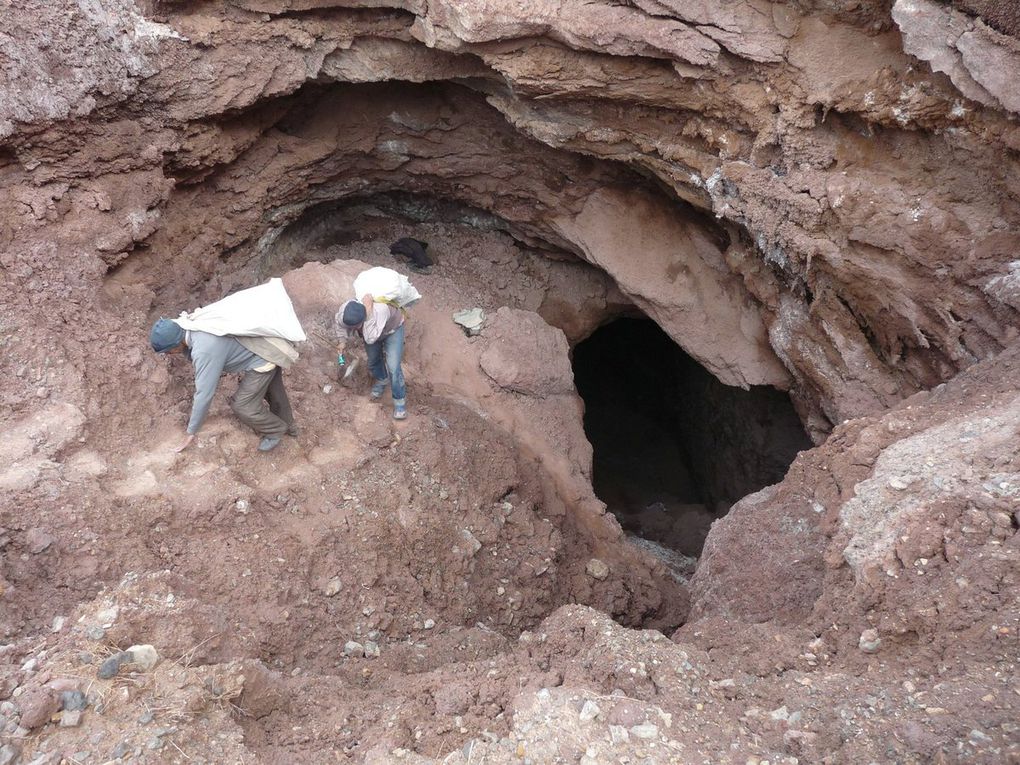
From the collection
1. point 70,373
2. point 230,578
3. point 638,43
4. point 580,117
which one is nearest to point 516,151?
point 580,117

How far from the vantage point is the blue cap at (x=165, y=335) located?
3.43m

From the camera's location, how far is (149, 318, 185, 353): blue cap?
343cm

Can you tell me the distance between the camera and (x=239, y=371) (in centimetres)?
378

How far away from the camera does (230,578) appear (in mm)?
3348

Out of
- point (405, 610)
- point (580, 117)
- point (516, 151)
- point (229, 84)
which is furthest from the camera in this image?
point (516, 151)

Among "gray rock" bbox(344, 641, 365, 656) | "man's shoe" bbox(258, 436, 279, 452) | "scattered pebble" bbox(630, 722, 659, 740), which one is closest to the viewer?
"scattered pebble" bbox(630, 722, 659, 740)

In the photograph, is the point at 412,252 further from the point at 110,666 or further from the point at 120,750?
the point at 120,750

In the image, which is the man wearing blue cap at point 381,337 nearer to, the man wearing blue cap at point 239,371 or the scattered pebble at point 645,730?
the man wearing blue cap at point 239,371

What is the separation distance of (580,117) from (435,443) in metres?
2.88

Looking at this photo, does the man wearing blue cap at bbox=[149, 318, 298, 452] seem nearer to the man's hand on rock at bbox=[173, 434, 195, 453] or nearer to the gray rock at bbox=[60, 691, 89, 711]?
the man's hand on rock at bbox=[173, 434, 195, 453]

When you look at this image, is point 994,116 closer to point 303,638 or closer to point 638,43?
point 638,43

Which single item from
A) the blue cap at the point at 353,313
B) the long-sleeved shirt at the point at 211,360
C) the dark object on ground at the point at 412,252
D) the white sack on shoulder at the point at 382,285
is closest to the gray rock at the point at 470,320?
the dark object on ground at the point at 412,252

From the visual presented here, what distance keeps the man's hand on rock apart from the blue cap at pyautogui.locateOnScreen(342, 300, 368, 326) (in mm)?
1115

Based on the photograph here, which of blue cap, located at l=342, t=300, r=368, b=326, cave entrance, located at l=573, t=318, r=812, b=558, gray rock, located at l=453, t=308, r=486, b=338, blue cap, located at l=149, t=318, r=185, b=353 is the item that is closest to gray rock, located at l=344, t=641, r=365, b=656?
blue cap, located at l=149, t=318, r=185, b=353
